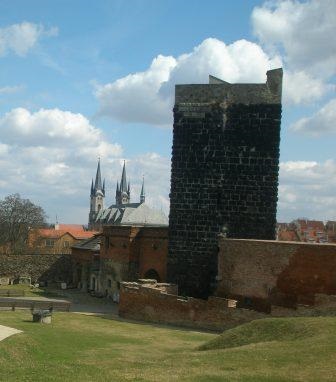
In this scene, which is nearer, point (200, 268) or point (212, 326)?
point (212, 326)

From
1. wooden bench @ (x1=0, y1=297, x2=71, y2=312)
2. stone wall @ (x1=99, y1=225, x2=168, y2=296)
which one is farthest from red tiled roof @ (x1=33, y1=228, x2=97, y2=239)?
wooden bench @ (x1=0, y1=297, x2=71, y2=312)

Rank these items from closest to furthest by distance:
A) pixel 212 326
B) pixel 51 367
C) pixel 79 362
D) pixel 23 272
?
pixel 51 367, pixel 79 362, pixel 212 326, pixel 23 272

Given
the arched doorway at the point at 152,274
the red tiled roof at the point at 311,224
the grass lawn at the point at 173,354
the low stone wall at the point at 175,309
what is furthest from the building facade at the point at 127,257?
the red tiled roof at the point at 311,224

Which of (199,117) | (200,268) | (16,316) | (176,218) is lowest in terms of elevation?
(16,316)

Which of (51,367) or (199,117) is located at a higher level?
(199,117)

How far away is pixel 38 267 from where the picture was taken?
4584 cm

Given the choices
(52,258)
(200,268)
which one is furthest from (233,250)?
(52,258)

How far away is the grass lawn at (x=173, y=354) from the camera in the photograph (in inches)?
430

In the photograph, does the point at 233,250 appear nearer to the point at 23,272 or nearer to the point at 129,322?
the point at 129,322

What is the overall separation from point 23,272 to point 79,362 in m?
34.1

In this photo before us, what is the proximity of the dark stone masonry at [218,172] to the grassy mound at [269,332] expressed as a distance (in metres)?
7.61

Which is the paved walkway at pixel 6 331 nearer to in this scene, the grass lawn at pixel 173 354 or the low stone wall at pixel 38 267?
the grass lawn at pixel 173 354

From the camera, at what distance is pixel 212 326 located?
20.9m

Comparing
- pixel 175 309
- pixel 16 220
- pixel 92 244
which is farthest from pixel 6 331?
pixel 16 220
